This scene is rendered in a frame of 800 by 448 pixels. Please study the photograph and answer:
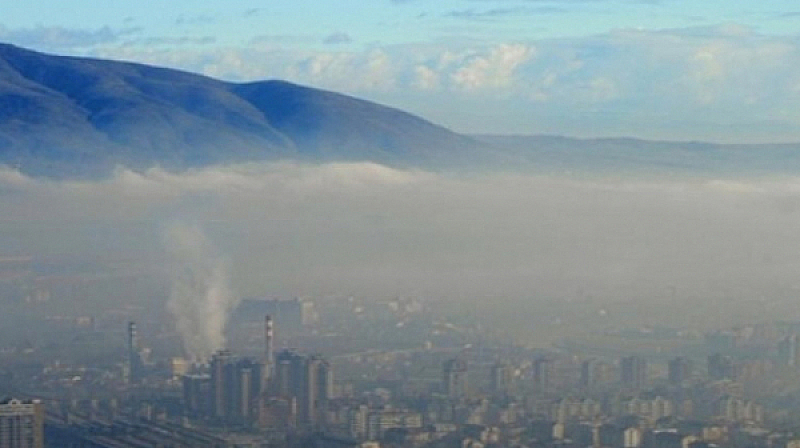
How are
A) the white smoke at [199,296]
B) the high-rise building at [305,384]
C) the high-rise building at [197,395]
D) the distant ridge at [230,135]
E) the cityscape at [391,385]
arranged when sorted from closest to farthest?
the cityscape at [391,385]
the high-rise building at [305,384]
the high-rise building at [197,395]
the white smoke at [199,296]
the distant ridge at [230,135]

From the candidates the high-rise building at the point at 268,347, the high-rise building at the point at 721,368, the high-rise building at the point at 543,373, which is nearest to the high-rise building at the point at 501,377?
the high-rise building at the point at 543,373

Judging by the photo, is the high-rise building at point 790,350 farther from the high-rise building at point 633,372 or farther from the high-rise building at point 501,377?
the high-rise building at point 501,377

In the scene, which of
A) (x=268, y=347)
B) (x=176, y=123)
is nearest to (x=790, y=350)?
(x=268, y=347)

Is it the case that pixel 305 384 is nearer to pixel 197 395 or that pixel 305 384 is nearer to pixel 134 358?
pixel 197 395

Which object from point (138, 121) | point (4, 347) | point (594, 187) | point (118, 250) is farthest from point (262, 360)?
point (138, 121)

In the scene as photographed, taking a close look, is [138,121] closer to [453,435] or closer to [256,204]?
[256,204]

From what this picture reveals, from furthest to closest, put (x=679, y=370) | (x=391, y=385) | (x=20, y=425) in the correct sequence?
(x=679, y=370), (x=391, y=385), (x=20, y=425)
